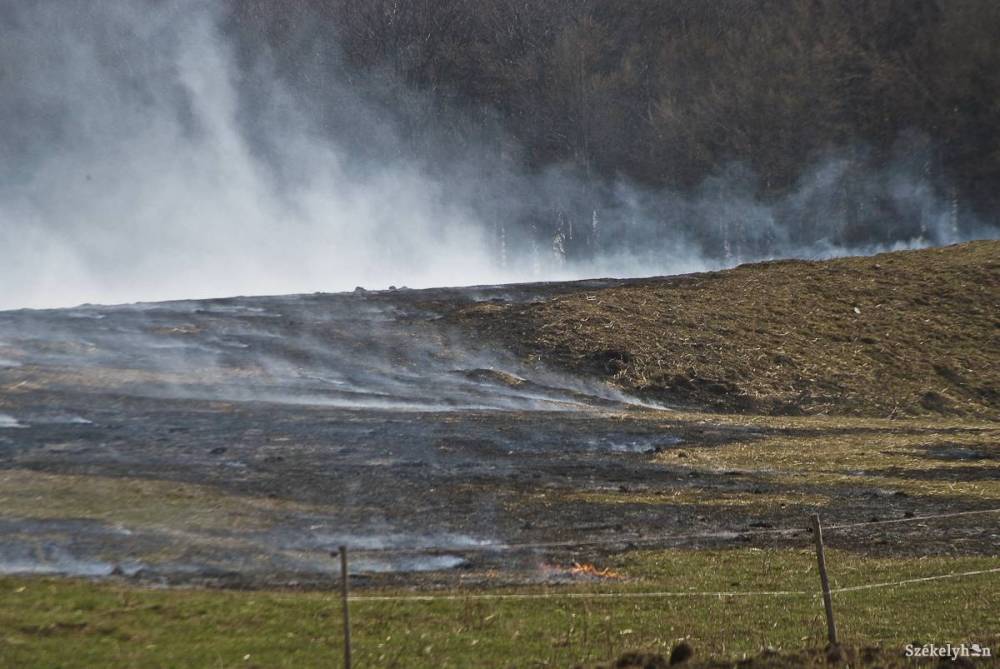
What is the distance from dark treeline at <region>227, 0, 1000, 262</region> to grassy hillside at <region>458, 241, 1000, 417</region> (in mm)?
22170

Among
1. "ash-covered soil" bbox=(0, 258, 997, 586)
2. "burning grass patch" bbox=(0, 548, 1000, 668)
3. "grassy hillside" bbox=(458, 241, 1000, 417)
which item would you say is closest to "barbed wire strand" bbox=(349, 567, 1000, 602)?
"burning grass patch" bbox=(0, 548, 1000, 668)

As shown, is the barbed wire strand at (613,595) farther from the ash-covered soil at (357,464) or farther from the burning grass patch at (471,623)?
the ash-covered soil at (357,464)

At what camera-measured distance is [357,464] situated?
71.6ft

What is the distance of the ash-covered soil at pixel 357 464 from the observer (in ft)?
53.2

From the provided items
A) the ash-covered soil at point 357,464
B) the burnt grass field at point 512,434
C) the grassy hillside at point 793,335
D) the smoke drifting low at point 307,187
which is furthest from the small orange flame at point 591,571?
the smoke drifting low at point 307,187

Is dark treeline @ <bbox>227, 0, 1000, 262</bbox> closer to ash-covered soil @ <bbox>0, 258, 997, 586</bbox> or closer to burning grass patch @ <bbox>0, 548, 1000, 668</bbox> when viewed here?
ash-covered soil @ <bbox>0, 258, 997, 586</bbox>

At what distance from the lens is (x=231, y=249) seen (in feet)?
225

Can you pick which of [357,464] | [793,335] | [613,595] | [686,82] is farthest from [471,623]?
[686,82]

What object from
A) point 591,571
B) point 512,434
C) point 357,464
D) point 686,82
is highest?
point 686,82

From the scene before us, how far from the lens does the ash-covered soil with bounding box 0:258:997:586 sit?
16219mm

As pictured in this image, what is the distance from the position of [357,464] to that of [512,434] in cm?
398

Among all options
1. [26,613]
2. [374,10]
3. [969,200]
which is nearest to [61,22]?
[374,10]

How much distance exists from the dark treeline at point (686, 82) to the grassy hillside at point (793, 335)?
22.2 m

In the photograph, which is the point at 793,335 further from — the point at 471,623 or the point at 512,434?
the point at 471,623
